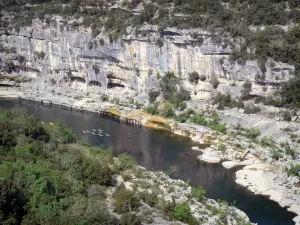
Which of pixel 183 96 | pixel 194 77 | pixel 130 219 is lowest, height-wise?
pixel 130 219

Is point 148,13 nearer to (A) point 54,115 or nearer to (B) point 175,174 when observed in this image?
(A) point 54,115

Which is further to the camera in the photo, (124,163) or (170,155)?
(170,155)

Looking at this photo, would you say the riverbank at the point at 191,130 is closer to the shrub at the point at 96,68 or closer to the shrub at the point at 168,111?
the shrub at the point at 168,111

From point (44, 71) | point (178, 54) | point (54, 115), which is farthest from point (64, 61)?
point (178, 54)

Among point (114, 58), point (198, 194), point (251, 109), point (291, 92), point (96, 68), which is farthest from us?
point (96, 68)

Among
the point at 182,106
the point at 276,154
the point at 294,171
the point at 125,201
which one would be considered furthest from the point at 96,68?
the point at 125,201

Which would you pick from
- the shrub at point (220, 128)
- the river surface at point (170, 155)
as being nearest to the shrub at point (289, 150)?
the river surface at point (170, 155)

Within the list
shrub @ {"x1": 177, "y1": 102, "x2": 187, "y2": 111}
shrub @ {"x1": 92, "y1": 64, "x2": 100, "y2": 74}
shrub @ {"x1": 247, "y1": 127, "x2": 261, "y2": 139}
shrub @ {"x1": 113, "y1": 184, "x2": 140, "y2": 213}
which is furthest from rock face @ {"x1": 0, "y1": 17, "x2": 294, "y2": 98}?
shrub @ {"x1": 113, "y1": 184, "x2": 140, "y2": 213}

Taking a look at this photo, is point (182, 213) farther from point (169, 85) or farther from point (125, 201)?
point (169, 85)
